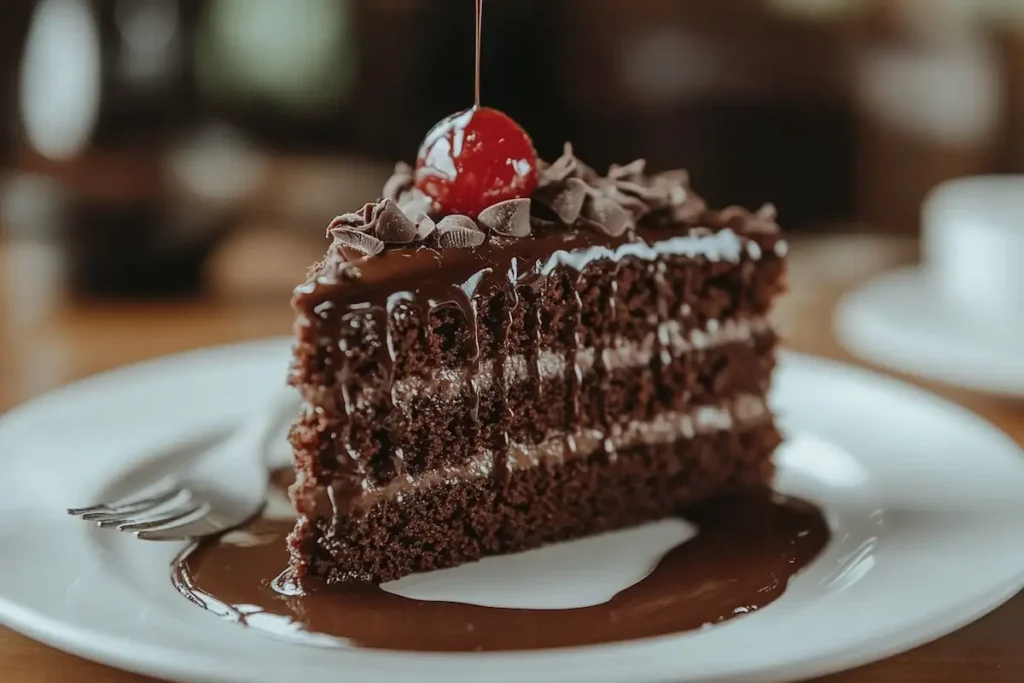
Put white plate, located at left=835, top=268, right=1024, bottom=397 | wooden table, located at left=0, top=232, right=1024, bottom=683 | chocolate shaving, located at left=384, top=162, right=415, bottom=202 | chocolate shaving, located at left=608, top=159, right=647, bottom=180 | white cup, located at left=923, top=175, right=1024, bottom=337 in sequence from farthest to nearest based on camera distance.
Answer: white cup, located at left=923, top=175, right=1024, bottom=337
white plate, located at left=835, top=268, right=1024, bottom=397
chocolate shaving, located at left=608, top=159, right=647, bottom=180
chocolate shaving, located at left=384, top=162, right=415, bottom=202
wooden table, located at left=0, top=232, right=1024, bottom=683

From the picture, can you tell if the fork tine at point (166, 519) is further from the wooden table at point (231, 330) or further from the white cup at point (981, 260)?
the white cup at point (981, 260)

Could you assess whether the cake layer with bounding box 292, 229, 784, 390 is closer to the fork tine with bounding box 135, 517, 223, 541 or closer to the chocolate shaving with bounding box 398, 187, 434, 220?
the chocolate shaving with bounding box 398, 187, 434, 220

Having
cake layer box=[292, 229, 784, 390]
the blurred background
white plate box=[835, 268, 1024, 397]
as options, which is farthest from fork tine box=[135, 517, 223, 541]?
the blurred background

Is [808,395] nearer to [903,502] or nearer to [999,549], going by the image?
[903,502]

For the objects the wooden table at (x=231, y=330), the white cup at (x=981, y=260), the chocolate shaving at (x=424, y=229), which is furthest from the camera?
the white cup at (x=981, y=260)

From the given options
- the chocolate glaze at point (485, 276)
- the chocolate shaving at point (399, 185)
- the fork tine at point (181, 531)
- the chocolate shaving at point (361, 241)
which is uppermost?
the chocolate shaving at point (399, 185)

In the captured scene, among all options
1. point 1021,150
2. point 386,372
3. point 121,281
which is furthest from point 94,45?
point 1021,150

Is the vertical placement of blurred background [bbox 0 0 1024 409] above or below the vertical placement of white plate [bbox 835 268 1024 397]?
above

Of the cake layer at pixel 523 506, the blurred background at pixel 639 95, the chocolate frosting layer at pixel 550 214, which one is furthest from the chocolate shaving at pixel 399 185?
the blurred background at pixel 639 95
